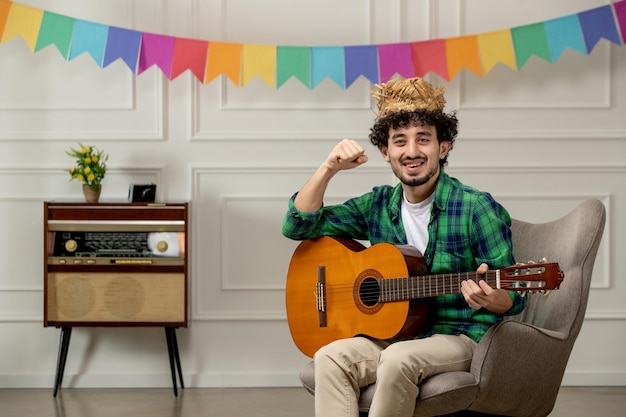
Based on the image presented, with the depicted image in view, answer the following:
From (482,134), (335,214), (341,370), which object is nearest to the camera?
(341,370)

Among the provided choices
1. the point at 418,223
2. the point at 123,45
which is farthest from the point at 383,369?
the point at 123,45

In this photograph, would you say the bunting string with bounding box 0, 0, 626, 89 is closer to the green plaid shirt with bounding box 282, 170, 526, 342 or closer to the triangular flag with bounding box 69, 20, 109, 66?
the triangular flag with bounding box 69, 20, 109, 66

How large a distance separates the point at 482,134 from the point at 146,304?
1722 millimetres

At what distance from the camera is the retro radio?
3848mm

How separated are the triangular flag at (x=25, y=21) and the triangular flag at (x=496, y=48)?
1.98 metres

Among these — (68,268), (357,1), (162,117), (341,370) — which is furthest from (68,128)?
(341,370)

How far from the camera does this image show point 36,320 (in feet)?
13.8

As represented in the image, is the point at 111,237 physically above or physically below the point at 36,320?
above

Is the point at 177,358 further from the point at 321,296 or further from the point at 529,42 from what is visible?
the point at 529,42

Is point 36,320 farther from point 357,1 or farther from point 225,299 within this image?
point 357,1

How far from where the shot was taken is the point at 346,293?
257 centimetres

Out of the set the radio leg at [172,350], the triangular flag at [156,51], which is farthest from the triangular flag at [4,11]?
the radio leg at [172,350]

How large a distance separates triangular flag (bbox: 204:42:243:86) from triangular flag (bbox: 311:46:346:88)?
34 cm

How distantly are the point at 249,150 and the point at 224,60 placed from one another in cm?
44
